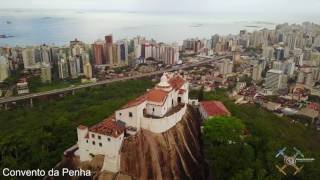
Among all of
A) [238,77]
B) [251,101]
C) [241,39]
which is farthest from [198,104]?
[241,39]

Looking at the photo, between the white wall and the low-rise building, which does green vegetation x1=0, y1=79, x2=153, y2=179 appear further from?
the low-rise building

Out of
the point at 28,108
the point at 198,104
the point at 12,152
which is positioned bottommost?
the point at 28,108

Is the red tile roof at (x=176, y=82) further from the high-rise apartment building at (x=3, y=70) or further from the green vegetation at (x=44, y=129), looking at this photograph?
the high-rise apartment building at (x=3, y=70)

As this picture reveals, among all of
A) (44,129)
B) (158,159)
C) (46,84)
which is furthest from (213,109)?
(46,84)

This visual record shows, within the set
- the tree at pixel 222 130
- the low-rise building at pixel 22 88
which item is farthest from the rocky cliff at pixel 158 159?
the low-rise building at pixel 22 88

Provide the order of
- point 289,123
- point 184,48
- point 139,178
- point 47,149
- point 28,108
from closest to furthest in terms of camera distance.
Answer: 1. point 139,178
2. point 47,149
3. point 289,123
4. point 28,108
5. point 184,48

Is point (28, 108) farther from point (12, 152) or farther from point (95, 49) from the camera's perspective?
point (95, 49)

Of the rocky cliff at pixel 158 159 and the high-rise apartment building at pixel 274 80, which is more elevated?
the rocky cliff at pixel 158 159
